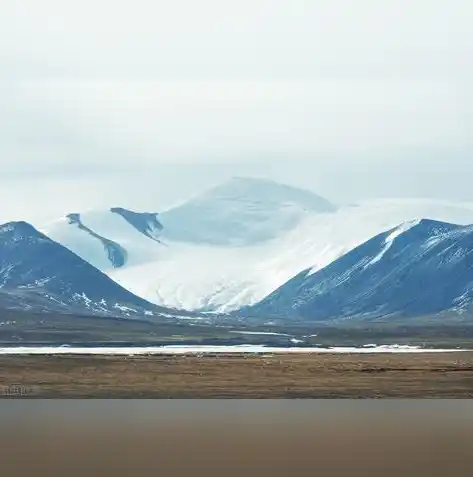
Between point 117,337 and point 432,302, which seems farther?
point 432,302

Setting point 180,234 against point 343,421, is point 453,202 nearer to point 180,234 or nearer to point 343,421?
point 180,234

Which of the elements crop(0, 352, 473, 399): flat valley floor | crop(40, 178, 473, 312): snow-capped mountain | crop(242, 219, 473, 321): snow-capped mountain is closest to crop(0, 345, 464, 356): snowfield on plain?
crop(0, 352, 473, 399): flat valley floor

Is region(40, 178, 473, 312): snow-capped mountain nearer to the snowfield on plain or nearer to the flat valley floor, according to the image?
the snowfield on plain

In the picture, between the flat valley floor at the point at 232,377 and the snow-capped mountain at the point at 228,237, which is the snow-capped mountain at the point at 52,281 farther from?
the flat valley floor at the point at 232,377

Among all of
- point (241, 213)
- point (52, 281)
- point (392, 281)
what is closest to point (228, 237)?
point (241, 213)

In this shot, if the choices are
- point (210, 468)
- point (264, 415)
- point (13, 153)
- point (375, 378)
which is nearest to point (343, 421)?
point (264, 415)

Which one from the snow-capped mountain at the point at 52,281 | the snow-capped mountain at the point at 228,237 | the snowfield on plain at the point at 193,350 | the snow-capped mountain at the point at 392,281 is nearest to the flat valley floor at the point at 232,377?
the snowfield on plain at the point at 193,350
